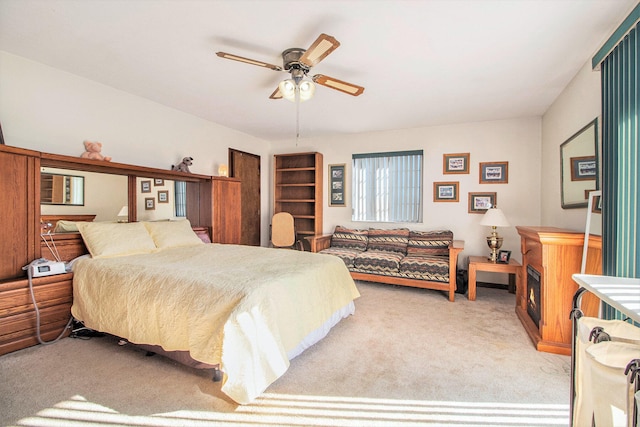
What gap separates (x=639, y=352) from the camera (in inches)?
31.9

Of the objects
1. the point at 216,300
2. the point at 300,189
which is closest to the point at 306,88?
the point at 216,300

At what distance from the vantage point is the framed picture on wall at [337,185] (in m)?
5.05

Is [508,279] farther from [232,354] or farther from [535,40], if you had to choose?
[232,354]

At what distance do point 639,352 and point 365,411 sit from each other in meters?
1.20

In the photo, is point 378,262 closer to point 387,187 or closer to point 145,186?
point 387,187

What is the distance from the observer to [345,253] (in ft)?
13.6

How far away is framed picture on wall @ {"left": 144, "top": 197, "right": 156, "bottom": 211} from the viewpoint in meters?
3.34

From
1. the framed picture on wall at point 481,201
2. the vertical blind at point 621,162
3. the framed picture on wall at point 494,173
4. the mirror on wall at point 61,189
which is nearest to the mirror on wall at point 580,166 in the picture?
the vertical blind at point 621,162

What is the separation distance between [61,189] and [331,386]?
2.98 m

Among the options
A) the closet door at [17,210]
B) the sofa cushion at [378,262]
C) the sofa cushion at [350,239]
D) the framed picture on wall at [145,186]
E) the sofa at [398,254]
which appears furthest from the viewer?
the sofa cushion at [350,239]

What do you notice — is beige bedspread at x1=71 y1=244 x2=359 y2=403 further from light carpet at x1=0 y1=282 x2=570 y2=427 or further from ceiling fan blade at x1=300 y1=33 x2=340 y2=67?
ceiling fan blade at x1=300 y1=33 x2=340 y2=67

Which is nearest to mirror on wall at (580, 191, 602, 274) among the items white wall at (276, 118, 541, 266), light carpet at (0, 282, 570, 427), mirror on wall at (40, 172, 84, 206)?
light carpet at (0, 282, 570, 427)

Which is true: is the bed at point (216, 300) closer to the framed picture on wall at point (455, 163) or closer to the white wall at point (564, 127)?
the white wall at point (564, 127)

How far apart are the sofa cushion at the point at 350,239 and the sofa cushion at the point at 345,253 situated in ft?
0.40
